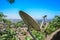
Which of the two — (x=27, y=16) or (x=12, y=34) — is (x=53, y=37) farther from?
(x=27, y=16)

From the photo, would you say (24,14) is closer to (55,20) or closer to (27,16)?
(27,16)

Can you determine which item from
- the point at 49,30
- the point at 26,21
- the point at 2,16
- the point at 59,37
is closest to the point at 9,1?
the point at 2,16

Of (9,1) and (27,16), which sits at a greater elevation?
(9,1)

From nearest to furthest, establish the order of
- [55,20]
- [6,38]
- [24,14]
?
[24,14] → [6,38] → [55,20]

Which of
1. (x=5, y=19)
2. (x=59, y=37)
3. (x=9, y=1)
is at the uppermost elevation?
(x=9, y=1)

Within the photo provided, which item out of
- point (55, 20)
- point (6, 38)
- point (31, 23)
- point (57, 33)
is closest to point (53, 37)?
point (57, 33)

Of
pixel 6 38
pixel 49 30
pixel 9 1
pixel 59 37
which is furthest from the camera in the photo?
pixel 9 1

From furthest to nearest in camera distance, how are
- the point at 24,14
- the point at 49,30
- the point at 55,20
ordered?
the point at 55,20, the point at 49,30, the point at 24,14

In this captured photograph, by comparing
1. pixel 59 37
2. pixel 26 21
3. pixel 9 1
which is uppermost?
pixel 9 1

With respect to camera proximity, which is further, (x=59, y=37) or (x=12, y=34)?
(x=12, y=34)
